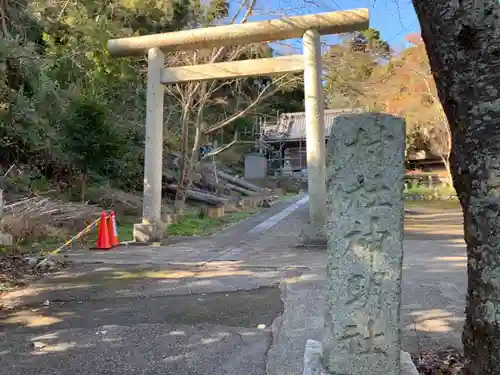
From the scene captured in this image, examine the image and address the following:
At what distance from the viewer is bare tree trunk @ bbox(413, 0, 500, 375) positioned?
81.0 inches

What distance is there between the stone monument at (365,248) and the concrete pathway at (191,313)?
93cm

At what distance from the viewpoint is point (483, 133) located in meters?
2.08

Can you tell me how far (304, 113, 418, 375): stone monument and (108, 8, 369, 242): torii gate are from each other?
607cm

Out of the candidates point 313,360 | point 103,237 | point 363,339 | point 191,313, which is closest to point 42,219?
point 103,237

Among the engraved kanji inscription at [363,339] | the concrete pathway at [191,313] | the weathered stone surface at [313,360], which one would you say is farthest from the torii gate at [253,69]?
the engraved kanji inscription at [363,339]

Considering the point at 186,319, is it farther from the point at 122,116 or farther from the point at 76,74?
the point at 76,74

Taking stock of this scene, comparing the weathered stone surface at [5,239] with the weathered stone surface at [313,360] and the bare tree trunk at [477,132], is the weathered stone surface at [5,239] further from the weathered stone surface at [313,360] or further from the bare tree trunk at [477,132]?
the bare tree trunk at [477,132]

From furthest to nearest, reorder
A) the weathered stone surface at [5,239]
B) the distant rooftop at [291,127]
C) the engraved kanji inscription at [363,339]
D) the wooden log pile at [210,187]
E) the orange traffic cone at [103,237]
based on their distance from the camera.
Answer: the distant rooftop at [291,127] → the wooden log pile at [210,187] → the orange traffic cone at [103,237] → the weathered stone surface at [5,239] → the engraved kanji inscription at [363,339]

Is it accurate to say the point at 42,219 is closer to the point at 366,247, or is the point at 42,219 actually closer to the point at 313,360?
the point at 313,360

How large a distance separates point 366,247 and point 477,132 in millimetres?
775

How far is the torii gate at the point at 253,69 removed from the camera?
851cm

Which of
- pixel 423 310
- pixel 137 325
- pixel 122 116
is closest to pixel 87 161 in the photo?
pixel 122 116

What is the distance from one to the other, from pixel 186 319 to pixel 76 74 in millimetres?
12855

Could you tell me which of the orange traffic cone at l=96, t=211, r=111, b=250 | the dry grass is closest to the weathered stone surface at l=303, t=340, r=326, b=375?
the orange traffic cone at l=96, t=211, r=111, b=250
